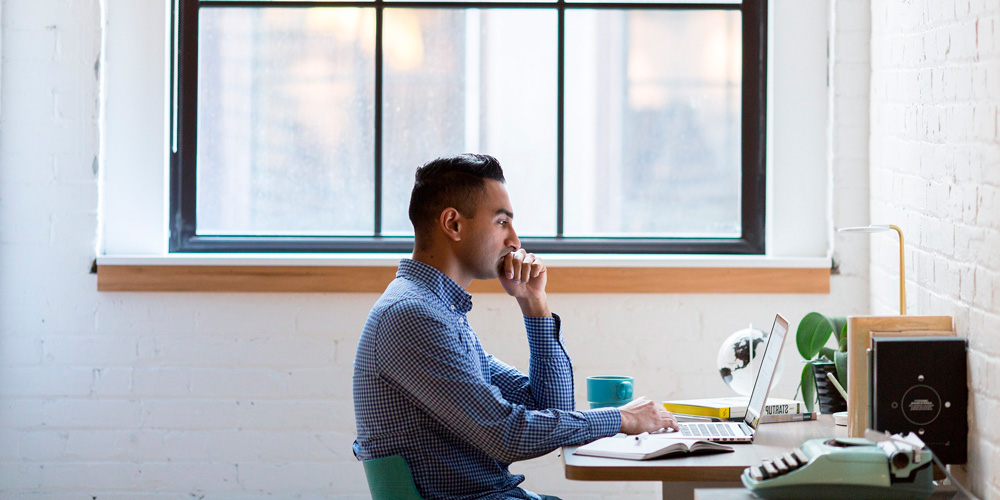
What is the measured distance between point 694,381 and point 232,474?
143 centimetres

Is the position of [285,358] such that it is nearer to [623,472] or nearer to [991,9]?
[623,472]

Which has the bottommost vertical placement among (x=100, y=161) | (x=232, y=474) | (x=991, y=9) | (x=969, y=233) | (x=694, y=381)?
(x=232, y=474)

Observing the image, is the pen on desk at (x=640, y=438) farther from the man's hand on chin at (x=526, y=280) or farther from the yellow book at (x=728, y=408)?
the man's hand on chin at (x=526, y=280)

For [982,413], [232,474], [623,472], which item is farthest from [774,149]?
[232,474]

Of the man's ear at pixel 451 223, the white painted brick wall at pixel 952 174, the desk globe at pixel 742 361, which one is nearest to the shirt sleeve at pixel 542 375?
the man's ear at pixel 451 223

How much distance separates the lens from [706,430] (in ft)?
6.86

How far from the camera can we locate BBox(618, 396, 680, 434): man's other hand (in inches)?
79.4

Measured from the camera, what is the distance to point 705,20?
10.4ft

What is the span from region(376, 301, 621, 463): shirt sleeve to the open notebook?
55 millimetres

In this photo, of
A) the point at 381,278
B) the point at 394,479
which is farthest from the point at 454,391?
the point at 381,278

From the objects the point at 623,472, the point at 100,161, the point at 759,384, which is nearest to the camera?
the point at 623,472

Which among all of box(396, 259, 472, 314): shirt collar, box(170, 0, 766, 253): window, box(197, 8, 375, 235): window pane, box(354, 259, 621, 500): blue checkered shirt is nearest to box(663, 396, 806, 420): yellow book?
box(354, 259, 621, 500): blue checkered shirt

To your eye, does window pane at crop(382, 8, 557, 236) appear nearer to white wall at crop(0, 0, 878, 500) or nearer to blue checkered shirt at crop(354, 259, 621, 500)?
white wall at crop(0, 0, 878, 500)

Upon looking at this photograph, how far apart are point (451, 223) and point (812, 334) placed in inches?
36.6
